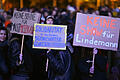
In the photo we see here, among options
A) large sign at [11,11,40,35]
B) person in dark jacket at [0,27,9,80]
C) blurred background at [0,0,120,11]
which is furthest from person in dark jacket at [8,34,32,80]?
blurred background at [0,0,120,11]

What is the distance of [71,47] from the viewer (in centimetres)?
438

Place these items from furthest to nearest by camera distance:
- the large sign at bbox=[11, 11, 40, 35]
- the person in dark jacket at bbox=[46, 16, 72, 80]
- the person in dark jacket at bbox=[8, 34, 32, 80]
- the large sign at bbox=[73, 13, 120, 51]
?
the large sign at bbox=[11, 11, 40, 35]
the person in dark jacket at bbox=[8, 34, 32, 80]
the large sign at bbox=[73, 13, 120, 51]
the person in dark jacket at bbox=[46, 16, 72, 80]

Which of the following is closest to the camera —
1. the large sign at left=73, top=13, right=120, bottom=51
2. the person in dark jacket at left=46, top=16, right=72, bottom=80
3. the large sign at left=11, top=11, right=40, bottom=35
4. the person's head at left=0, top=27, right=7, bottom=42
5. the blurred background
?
the person in dark jacket at left=46, top=16, right=72, bottom=80

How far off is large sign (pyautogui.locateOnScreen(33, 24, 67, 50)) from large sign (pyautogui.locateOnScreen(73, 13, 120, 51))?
0.75 feet

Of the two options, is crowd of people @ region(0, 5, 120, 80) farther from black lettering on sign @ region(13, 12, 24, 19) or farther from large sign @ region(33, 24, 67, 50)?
black lettering on sign @ region(13, 12, 24, 19)

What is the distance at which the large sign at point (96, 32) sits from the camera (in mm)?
4273

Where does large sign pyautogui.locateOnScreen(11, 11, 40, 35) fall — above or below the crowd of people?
above

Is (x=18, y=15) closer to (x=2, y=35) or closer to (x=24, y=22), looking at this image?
(x=24, y=22)

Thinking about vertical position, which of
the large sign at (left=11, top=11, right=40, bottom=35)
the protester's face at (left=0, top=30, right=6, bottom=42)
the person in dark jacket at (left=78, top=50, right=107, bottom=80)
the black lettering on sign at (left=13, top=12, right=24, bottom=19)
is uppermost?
the black lettering on sign at (left=13, top=12, right=24, bottom=19)

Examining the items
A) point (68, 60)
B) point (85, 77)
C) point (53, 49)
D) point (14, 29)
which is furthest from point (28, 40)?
point (85, 77)

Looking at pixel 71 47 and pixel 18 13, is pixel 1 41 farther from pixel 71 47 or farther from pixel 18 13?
pixel 71 47

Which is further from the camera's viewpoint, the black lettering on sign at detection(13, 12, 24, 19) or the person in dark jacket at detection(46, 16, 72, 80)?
the black lettering on sign at detection(13, 12, 24, 19)

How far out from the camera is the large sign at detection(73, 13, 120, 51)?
168 inches

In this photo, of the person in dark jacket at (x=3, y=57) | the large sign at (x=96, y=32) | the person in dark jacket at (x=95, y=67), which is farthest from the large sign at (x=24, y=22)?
the person in dark jacket at (x=95, y=67)
